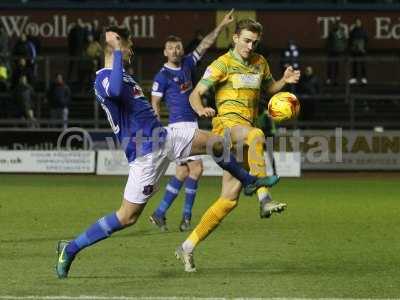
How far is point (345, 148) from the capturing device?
24.8 meters

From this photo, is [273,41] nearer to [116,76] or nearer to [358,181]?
[358,181]

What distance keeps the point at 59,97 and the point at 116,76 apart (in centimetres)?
1746

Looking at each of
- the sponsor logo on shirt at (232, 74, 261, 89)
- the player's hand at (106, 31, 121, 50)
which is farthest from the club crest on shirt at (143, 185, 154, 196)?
the sponsor logo on shirt at (232, 74, 261, 89)

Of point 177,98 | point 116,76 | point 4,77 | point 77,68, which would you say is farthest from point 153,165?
point 77,68

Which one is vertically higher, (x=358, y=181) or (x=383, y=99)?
(x=383, y=99)

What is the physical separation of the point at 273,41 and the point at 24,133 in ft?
29.1

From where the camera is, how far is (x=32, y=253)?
1073cm

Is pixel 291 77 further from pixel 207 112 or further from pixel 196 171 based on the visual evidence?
pixel 196 171

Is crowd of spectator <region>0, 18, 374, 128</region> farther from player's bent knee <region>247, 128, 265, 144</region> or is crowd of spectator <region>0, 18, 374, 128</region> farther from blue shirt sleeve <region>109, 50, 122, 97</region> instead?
blue shirt sleeve <region>109, 50, 122, 97</region>

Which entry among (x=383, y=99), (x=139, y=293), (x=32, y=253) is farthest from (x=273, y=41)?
(x=139, y=293)

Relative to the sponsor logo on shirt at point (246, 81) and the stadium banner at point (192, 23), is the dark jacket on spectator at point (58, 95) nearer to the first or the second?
the stadium banner at point (192, 23)

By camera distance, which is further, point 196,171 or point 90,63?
point 90,63

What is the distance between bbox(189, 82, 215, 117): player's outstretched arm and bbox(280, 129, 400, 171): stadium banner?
14.6 m

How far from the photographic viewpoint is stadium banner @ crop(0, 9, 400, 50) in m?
30.3
